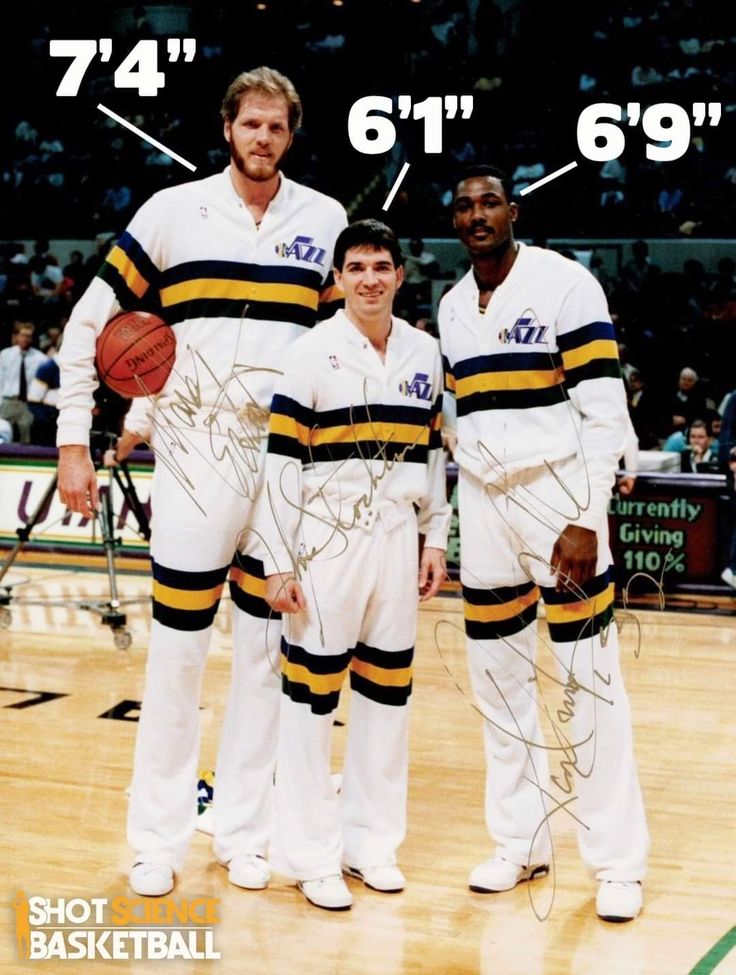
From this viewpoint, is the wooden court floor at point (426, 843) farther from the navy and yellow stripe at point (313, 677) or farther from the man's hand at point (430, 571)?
the man's hand at point (430, 571)

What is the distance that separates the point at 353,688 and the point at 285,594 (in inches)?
16.2

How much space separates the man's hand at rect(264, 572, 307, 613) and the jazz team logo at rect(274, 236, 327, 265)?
0.91 m

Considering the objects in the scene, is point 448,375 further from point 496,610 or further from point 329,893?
point 329,893

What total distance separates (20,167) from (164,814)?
12.5 metres

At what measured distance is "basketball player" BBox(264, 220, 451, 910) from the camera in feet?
12.7

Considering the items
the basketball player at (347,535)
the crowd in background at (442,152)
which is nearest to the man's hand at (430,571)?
the basketball player at (347,535)

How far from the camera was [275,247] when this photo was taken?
4.00m

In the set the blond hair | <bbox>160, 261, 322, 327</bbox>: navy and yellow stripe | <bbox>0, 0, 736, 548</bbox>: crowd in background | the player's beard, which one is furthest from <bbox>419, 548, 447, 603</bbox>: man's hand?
<bbox>0, 0, 736, 548</bbox>: crowd in background

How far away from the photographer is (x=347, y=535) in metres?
3.86

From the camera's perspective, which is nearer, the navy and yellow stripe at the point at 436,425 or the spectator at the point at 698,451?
the navy and yellow stripe at the point at 436,425

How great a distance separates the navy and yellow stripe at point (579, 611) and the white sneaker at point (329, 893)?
0.91 metres

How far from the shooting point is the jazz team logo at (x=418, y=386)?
3.94 meters

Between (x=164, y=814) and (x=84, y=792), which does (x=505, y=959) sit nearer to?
(x=164, y=814)

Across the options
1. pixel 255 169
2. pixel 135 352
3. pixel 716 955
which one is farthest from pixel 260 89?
pixel 716 955
